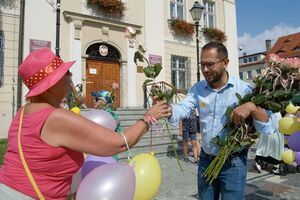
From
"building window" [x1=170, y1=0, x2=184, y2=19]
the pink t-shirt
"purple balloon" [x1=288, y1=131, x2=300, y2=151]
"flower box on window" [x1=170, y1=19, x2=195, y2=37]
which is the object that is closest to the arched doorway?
"flower box on window" [x1=170, y1=19, x2=195, y2=37]

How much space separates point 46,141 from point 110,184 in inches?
16.3

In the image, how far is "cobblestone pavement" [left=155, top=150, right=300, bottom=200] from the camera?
5.32 meters

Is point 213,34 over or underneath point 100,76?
over

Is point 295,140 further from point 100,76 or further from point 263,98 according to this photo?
point 100,76

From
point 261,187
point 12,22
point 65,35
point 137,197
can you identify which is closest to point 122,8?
point 65,35

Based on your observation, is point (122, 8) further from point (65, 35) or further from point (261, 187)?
point (261, 187)

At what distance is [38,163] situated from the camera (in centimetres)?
170

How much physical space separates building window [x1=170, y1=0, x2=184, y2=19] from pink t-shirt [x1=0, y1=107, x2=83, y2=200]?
13.5 meters

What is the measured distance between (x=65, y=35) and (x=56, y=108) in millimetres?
10040

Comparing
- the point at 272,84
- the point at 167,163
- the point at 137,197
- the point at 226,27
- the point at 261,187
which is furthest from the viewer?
the point at 226,27

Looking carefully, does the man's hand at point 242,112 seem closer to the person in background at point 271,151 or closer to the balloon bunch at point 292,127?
the balloon bunch at point 292,127

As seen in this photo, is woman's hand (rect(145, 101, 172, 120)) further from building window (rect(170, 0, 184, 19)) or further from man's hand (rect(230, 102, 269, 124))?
building window (rect(170, 0, 184, 19))

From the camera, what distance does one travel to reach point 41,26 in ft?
34.8

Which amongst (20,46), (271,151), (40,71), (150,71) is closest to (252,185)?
(271,151)
